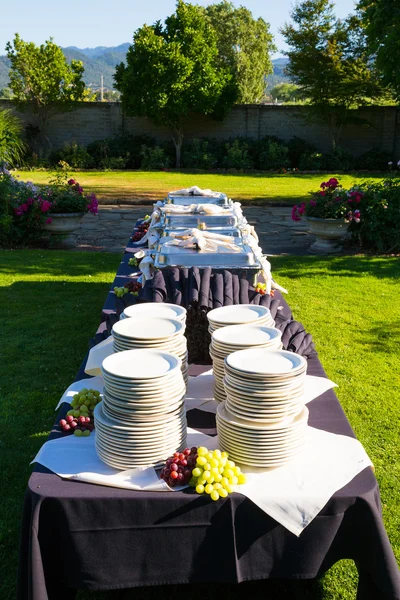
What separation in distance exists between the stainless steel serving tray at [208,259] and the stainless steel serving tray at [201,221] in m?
1.49

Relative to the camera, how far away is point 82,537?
Result: 221 cm

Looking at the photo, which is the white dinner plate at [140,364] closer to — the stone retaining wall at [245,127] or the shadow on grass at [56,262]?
the shadow on grass at [56,262]

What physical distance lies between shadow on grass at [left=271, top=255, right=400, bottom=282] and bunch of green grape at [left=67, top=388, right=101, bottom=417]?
238 inches

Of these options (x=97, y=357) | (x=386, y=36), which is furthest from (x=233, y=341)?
(x=386, y=36)

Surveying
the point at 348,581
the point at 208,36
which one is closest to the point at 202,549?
the point at 348,581

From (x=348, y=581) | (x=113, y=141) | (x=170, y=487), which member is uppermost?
(x=113, y=141)

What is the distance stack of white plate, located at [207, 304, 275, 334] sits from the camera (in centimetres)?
303

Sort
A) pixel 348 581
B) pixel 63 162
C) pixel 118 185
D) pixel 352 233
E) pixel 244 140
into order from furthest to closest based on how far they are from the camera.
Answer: pixel 244 140, pixel 63 162, pixel 118 185, pixel 352 233, pixel 348 581

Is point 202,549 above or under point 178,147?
under

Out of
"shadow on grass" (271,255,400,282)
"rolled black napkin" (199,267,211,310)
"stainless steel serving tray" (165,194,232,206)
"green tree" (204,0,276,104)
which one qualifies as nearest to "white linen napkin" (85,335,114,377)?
"rolled black napkin" (199,267,211,310)

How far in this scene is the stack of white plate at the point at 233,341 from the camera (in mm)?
2703

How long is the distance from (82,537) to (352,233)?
8.59m

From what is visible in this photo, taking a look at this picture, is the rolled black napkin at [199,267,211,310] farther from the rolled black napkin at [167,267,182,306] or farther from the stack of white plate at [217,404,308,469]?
the stack of white plate at [217,404,308,469]

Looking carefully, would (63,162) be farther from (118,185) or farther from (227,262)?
(227,262)
